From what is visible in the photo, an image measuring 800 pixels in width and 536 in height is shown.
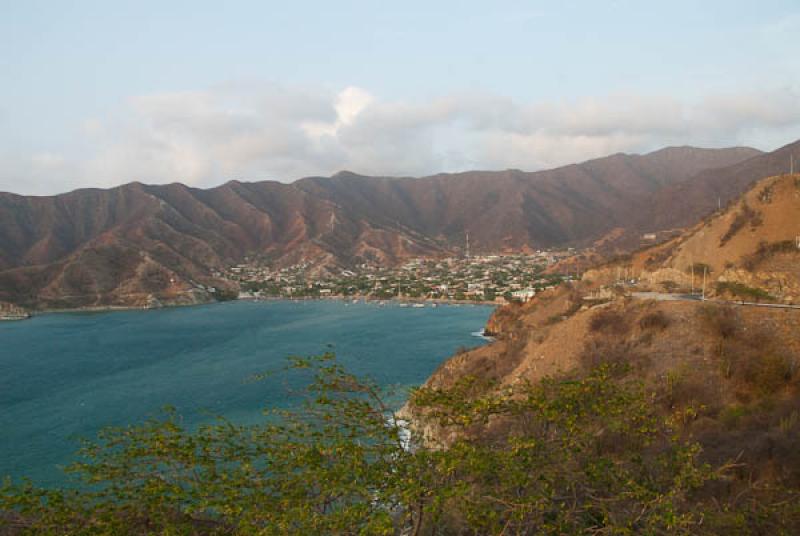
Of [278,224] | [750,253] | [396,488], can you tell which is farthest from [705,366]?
[278,224]

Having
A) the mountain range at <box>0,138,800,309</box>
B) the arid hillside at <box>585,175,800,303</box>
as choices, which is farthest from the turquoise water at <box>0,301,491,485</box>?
the arid hillside at <box>585,175,800,303</box>

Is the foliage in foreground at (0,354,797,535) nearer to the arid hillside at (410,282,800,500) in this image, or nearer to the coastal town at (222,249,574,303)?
the arid hillside at (410,282,800,500)

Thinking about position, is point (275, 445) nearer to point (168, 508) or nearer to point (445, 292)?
point (168, 508)

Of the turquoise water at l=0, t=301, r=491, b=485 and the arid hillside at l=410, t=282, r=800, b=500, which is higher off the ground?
the arid hillside at l=410, t=282, r=800, b=500

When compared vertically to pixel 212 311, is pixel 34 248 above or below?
above

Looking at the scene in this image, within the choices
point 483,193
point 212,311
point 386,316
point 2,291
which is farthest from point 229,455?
point 483,193

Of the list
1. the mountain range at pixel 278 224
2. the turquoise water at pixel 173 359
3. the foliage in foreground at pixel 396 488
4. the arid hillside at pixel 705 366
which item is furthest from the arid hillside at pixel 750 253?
the mountain range at pixel 278 224

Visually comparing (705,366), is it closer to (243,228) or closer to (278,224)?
(243,228)
